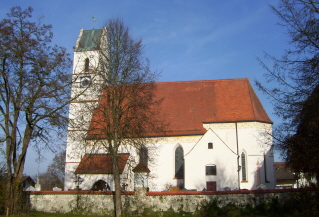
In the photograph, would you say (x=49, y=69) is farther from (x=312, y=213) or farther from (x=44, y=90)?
(x=312, y=213)

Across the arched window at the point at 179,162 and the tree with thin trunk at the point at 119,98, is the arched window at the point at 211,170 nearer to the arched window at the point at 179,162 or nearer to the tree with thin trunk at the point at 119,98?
the arched window at the point at 179,162

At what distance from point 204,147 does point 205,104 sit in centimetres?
428

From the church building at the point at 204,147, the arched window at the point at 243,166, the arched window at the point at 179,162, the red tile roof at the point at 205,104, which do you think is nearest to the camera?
the church building at the point at 204,147

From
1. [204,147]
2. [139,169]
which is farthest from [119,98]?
[204,147]

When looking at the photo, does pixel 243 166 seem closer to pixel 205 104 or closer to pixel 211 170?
pixel 211 170

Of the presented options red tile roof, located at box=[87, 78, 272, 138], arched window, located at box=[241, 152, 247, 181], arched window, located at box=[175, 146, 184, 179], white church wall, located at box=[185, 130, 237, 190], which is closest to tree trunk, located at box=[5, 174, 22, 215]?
red tile roof, located at box=[87, 78, 272, 138]

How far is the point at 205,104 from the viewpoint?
28.1 meters

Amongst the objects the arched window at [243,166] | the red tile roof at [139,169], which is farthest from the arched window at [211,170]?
the red tile roof at [139,169]

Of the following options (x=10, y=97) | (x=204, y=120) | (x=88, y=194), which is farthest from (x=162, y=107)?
(x=10, y=97)

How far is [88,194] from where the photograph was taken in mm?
19938

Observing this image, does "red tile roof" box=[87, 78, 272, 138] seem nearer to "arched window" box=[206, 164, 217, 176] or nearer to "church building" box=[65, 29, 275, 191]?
"church building" box=[65, 29, 275, 191]

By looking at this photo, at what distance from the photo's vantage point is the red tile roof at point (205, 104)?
87.9 ft

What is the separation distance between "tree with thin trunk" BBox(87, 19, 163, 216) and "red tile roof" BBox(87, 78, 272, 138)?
7.76 meters

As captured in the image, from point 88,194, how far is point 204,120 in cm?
1106
